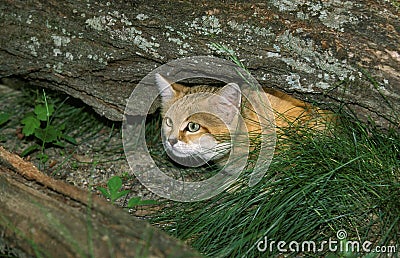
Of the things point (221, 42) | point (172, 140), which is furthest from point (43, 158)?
point (221, 42)

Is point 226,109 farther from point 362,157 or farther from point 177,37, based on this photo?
point 362,157

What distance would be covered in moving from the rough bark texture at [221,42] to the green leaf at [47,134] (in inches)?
15.4

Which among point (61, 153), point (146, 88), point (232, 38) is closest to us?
point (232, 38)

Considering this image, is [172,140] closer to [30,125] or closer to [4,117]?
[30,125]

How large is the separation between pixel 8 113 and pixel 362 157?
2240mm

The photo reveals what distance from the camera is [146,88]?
3018 millimetres

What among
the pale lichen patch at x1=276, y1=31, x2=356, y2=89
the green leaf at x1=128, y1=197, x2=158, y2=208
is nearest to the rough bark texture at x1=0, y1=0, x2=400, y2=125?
the pale lichen patch at x1=276, y1=31, x2=356, y2=89

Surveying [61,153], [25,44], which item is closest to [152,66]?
[25,44]

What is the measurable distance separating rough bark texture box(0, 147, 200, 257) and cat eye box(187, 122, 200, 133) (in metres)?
1.08

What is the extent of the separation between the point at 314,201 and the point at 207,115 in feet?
2.78

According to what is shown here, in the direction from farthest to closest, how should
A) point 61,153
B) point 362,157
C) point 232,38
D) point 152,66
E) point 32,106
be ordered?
point 32,106 → point 61,153 → point 152,66 → point 232,38 → point 362,157

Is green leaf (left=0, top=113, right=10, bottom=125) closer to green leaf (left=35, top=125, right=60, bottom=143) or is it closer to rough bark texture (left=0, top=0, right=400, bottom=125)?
green leaf (left=35, top=125, right=60, bottom=143)

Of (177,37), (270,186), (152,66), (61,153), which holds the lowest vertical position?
(61,153)

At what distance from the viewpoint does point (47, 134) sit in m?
3.35
